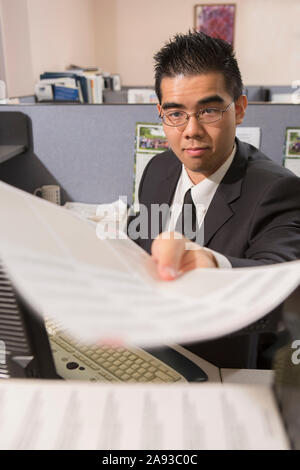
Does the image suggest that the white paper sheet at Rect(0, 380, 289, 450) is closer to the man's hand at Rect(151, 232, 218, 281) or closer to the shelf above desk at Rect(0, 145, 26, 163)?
the man's hand at Rect(151, 232, 218, 281)

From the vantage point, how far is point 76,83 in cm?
332

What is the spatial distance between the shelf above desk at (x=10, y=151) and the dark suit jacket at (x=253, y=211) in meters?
0.87

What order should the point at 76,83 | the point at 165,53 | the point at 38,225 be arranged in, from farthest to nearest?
the point at 76,83, the point at 165,53, the point at 38,225

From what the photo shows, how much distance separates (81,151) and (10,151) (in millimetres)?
296

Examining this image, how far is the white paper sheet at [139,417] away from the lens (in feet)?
1.00

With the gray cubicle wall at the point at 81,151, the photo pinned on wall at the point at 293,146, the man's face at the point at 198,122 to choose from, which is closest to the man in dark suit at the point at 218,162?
the man's face at the point at 198,122

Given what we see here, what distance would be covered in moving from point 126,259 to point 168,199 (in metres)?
0.85

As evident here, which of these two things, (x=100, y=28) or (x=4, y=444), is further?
(x=100, y=28)

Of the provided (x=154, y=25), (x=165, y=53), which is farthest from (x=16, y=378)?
(x=154, y=25)

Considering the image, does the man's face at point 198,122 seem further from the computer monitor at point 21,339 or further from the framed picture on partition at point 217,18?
the framed picture on partition at point 217,18

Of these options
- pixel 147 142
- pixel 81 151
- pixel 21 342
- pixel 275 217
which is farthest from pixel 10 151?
pixel 21 342

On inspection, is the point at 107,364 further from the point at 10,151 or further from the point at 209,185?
the point at 10,151

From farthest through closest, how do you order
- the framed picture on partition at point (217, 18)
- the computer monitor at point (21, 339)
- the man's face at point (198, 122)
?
1. the framed picture on partition at point (217, 18)
2. the man's face at point (198, 122)
3. the computer monitor at point (21, 339)

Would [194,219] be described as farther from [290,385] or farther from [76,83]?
[76,83]
